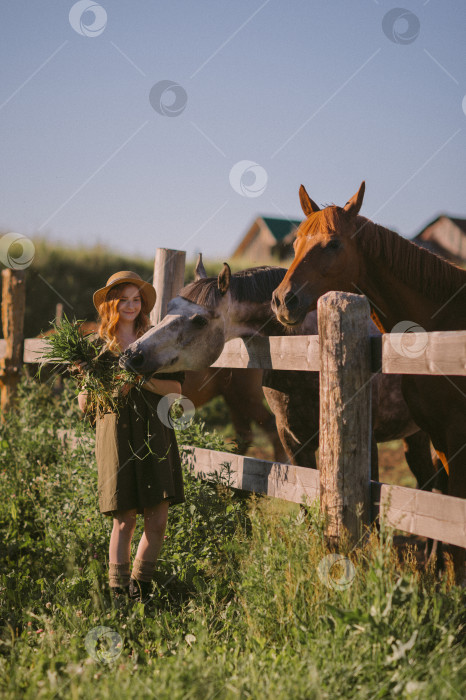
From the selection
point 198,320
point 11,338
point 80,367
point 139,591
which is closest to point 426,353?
point 198,320

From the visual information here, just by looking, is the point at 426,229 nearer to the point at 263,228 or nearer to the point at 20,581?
the point at 263,228

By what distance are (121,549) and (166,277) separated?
9.11 feet

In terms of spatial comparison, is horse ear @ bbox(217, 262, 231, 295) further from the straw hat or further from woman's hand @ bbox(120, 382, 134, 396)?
woman's hand @ bbox(120, 382, 134, 396)

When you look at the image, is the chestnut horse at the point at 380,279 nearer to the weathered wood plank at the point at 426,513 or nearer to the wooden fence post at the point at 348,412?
the wooden fence post at the point at 348,412

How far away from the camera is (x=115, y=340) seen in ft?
11.1

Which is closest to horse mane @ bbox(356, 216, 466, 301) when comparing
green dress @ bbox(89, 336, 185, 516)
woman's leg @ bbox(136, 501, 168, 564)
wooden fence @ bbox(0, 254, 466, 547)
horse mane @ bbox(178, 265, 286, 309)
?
horse mane @ bbox(178, 265, 286, 309)

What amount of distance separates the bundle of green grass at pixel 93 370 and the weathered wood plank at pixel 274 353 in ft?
2.88

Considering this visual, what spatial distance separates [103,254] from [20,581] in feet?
30.9

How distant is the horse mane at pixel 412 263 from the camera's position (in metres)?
3.63

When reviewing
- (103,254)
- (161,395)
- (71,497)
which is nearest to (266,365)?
(161,395)

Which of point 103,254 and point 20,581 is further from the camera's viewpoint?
point 103,254

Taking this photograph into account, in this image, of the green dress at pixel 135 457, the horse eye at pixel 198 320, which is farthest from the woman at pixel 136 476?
the horse eye at pixel 198 320

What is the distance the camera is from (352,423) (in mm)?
2951

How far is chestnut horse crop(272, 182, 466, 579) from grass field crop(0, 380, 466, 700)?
113cm
